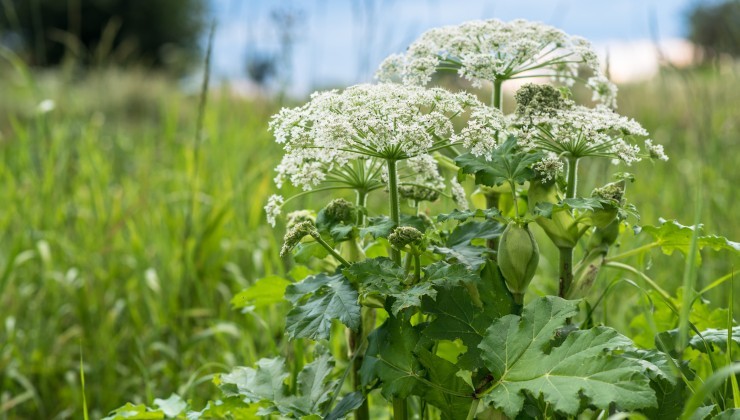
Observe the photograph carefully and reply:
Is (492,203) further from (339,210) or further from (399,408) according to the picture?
(399,408)

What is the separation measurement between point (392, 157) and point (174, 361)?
1827mm

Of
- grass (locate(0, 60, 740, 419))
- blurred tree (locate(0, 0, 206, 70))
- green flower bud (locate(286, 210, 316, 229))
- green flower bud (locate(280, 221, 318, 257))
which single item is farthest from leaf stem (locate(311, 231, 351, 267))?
blurred tree (locate(0, 0, 206, 70))

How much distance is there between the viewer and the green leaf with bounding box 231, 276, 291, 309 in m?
A: 1.62

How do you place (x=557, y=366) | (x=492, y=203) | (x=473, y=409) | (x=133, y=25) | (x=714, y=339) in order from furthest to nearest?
(x=133, y=25) → (x=492, y=203) → (x=714, y=339) → (x=473, y=409) → (x=557, y=366)

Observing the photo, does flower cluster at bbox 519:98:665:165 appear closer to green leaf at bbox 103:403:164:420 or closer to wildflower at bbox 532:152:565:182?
wildflower at bbox 532:152:565:182

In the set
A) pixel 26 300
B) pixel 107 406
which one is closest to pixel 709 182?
pixel 107 406

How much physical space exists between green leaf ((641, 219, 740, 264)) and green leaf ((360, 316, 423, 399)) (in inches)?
19.4

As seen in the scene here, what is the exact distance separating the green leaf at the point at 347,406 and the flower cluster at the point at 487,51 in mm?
642

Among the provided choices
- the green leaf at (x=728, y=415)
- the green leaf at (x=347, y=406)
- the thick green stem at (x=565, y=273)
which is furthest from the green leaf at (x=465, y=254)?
the green leaf at (x=728, y=415)

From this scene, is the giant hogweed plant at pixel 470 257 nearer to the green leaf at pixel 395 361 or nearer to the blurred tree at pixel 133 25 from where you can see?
the green leaf at pixel 395 361

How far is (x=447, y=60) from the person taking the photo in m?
1.62

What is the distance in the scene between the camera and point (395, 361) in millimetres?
1379


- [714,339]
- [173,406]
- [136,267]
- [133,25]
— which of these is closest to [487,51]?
[714,339]

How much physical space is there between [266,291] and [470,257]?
0.50 metres
